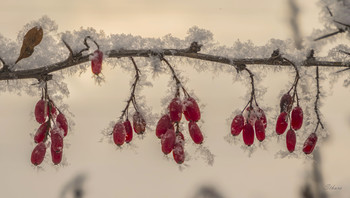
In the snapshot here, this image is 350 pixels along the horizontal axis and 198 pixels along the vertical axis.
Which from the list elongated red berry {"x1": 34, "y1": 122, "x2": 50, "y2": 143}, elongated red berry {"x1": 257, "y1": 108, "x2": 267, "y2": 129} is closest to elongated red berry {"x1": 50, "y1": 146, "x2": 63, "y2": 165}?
elongated red berry {"x1": 34, "y1": 122, "x2": 50, "y2": 143}

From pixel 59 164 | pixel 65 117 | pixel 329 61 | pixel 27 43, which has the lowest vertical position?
pixel 59 164

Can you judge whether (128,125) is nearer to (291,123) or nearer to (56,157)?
(56,157)

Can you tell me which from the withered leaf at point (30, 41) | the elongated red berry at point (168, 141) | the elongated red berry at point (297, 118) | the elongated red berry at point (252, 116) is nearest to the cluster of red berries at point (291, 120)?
the elongated red berry at point (297, 118)

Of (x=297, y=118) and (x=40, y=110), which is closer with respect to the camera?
(x=40, y=110)

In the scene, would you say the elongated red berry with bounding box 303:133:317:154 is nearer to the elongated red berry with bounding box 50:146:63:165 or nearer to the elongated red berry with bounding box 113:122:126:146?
the elongated red berry with bounding box 113:122:126:146

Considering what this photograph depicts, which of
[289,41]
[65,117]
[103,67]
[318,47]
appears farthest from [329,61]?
[65,117]

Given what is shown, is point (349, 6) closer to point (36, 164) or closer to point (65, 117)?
point (65, 117)

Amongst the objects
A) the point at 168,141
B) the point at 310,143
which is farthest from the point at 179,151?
the point at 310,143
